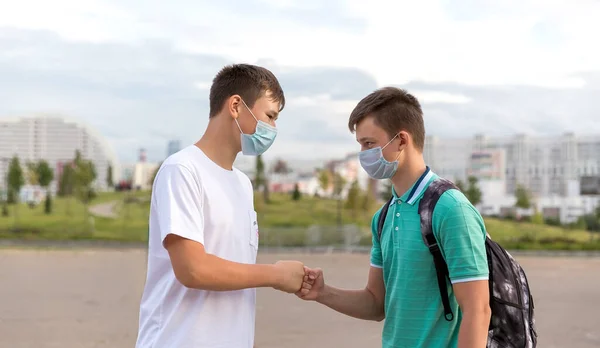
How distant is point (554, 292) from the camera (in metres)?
17.2

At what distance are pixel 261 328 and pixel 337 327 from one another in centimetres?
116

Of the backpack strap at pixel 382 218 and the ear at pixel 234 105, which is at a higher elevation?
the ear at pixel 234 105

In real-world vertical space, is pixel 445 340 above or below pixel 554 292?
above

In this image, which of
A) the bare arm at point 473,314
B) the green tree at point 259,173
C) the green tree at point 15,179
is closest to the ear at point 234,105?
the bare arm at point 473,314

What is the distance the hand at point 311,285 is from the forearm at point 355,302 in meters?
0.05

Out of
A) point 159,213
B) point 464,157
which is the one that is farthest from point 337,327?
point 464,157

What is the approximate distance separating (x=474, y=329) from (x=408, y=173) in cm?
67

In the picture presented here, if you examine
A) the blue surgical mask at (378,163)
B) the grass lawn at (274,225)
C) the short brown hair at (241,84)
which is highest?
the short brown hair at (241,84)

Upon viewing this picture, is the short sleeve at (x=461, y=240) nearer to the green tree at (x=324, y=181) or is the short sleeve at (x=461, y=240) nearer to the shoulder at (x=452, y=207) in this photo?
the shoulder at (x=452, y=207)

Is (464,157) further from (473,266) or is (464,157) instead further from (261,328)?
(473,266)

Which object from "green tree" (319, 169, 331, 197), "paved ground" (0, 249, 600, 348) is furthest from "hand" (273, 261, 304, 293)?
"green tree" (319, 169, 331, 197)

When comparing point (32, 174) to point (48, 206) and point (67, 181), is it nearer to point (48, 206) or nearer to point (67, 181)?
point (67, 181)

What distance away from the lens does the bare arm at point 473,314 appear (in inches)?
99.2

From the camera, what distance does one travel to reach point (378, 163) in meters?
2.92
